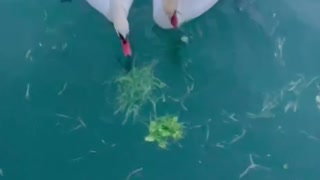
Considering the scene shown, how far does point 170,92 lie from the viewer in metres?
2.12

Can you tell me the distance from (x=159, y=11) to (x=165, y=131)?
304 mm

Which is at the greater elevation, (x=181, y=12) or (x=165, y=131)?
(x=181, y=12)

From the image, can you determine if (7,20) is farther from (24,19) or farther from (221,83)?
(221,83)

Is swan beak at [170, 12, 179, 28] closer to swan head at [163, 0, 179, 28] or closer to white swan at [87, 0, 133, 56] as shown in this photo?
swan head at [163, 0, 179, 28]

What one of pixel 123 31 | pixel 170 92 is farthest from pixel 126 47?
pixel 170 92

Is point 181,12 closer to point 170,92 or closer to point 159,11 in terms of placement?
point 159,11

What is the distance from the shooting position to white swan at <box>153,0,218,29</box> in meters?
2.16

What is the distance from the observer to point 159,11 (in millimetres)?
2172

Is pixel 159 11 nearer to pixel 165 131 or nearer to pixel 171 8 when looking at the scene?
pixel 171 8

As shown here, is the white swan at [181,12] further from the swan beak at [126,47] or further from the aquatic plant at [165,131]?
the aquatic plant at [165,131]

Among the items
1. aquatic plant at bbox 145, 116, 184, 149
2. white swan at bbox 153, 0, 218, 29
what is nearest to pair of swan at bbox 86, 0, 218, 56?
white swan at bbox 153, 0, 218, 29

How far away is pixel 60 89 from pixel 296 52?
59 centimetres

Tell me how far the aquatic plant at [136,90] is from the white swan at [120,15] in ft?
0.19

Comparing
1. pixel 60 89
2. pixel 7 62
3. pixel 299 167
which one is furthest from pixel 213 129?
pixel 7 62
